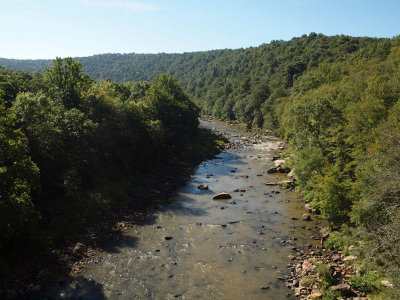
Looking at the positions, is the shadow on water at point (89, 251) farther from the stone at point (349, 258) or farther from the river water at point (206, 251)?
the stone at point (349, 258)

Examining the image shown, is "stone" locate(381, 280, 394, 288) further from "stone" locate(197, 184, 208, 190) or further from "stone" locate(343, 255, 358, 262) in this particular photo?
"stone" locate(197, 184, 208, 190)

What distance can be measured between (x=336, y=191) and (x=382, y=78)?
2847 centimetres

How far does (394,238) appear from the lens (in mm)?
20281

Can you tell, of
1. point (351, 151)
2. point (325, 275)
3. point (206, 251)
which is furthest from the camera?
point (351, 151)

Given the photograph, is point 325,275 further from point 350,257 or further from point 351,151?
point 351,151

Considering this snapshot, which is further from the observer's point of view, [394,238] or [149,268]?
[149,268]

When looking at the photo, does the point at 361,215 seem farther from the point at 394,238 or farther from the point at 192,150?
the point at 192,150

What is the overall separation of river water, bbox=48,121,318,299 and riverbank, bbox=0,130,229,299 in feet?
3.91

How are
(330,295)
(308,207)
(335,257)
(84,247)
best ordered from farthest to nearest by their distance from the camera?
(308,207)
(84,247)
(335,257)
(330,295)

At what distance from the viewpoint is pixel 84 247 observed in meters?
28.9

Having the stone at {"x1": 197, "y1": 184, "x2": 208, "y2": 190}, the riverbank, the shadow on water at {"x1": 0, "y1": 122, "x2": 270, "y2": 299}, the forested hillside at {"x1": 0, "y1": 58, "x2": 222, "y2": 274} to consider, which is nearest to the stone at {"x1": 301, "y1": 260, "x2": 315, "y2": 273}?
the shadow on water at {"x1": 0, "y1": 122, "x2": 270, "y2": 299}

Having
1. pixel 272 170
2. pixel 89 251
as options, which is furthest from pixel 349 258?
pixel 272 170

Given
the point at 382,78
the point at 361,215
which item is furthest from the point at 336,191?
the point at 382,78

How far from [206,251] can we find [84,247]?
461 inches
